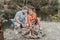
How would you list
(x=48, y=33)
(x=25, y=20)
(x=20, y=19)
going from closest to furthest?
(x=48, y=33) < (x=25, y=20) < (x=20, y=19)

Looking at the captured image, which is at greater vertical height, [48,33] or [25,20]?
[25,20]

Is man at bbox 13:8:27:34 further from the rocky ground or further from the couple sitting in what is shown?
the rocky ground

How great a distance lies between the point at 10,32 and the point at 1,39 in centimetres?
196

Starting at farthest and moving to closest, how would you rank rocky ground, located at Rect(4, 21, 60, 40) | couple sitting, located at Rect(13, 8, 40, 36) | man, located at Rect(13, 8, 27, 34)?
man, located at Rect(13, 8, 27, 34), couple sitting, located at Rect(13, 8, 40, 36), rocky ground, located at Rect(4, 21, 60, 40)

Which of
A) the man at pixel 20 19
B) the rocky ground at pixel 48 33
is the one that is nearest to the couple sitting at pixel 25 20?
the man at pixel 20 19

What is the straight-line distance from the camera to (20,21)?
20.1ft

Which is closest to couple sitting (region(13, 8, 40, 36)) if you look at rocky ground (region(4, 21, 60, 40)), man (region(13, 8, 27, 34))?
man (region(13, 8, 27, 34))

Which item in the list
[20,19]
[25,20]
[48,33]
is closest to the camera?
[48,33]

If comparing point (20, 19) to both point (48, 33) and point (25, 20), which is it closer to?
point (25, 20)

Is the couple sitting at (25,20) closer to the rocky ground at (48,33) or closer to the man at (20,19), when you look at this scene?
the man at (20,19)

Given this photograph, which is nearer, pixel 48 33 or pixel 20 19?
pixel 48 33

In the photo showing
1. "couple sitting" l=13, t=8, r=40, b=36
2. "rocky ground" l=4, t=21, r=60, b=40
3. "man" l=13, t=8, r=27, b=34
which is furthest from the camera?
"man" l=13, t=8, r=27, b=34

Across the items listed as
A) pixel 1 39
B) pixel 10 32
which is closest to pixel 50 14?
pixel 10 32

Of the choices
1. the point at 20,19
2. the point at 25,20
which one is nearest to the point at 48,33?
the point at 25,20
